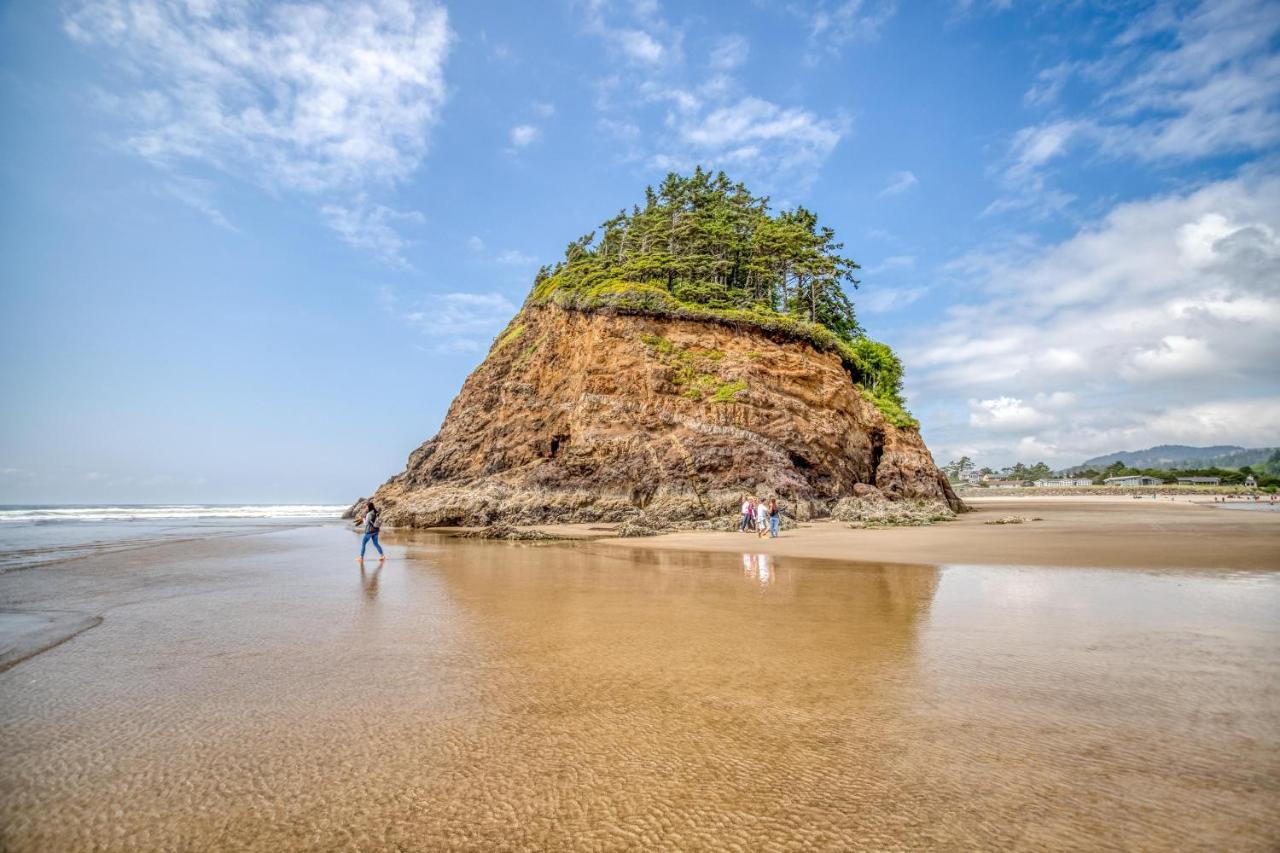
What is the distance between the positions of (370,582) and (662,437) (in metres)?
20.4

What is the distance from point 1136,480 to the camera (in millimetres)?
114875

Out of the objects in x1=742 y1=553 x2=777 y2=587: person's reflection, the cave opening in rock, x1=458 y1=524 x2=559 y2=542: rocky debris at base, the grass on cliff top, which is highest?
the grass on cliff top

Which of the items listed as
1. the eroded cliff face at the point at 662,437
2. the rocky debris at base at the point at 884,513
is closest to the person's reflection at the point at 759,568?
the rocky debris at base at the point at 884,513

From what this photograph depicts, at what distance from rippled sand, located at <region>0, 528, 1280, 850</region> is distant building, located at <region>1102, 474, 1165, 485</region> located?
446 feet

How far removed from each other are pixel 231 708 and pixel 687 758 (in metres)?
4.34

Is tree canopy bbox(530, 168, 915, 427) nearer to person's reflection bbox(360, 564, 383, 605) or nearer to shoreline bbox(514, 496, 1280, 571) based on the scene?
shoreline bbox(514, 496, 1280, 571)

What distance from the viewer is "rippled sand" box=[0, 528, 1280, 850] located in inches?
126

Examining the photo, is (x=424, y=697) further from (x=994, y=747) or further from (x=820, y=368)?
(x=820, y=368)

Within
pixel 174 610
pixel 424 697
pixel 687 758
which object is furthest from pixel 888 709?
pixel 174 610

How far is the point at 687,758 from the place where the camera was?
4.05 m

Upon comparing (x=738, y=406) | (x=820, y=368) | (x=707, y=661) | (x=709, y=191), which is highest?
(x=709, y=191)

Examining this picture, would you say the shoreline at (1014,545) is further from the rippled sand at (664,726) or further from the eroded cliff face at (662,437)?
the eroded cliff face at (662,437)

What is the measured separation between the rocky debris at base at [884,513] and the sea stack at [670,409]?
112cm

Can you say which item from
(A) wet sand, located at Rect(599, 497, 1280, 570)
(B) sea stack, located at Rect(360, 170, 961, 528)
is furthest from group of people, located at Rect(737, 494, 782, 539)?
(B) sea stack, located at Rect(360, 170, 961, 528)
